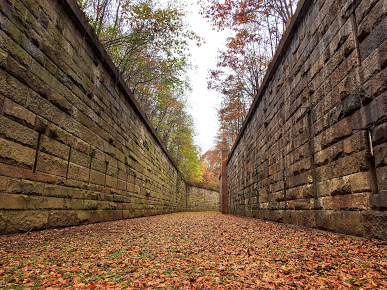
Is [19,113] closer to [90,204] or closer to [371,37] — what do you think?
[90,204]

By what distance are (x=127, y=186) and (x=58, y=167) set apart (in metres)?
4.26

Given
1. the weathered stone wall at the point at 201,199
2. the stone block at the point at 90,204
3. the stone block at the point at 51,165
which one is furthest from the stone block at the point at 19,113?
the weathered stone wall at the point at 201,199

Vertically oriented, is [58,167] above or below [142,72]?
below

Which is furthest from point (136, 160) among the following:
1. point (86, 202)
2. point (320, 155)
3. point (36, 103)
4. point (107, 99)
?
point (320, 155)

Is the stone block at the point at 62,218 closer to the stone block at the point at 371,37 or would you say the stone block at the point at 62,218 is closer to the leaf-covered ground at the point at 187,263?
the leaf-covered ground at the point at 187,263

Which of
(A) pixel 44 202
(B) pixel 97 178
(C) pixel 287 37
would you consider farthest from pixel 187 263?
(C) pixel 287 37

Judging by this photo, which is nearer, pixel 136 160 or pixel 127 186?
pixel 127 186

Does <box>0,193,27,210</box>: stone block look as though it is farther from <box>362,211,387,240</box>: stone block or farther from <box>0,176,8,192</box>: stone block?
<box>362,211,387,240</box>: stone block

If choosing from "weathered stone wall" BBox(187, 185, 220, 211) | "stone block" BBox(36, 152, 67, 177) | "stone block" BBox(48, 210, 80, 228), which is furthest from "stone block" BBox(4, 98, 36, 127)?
"weathered stone wall" BBox(187, 185, 220, 211)

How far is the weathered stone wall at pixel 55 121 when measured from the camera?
3.37 metres

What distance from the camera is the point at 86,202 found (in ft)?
17.9

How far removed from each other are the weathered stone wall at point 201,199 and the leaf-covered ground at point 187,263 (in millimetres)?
25940

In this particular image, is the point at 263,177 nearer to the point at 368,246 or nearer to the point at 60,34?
the point at 368,246

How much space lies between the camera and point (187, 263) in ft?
8.94
